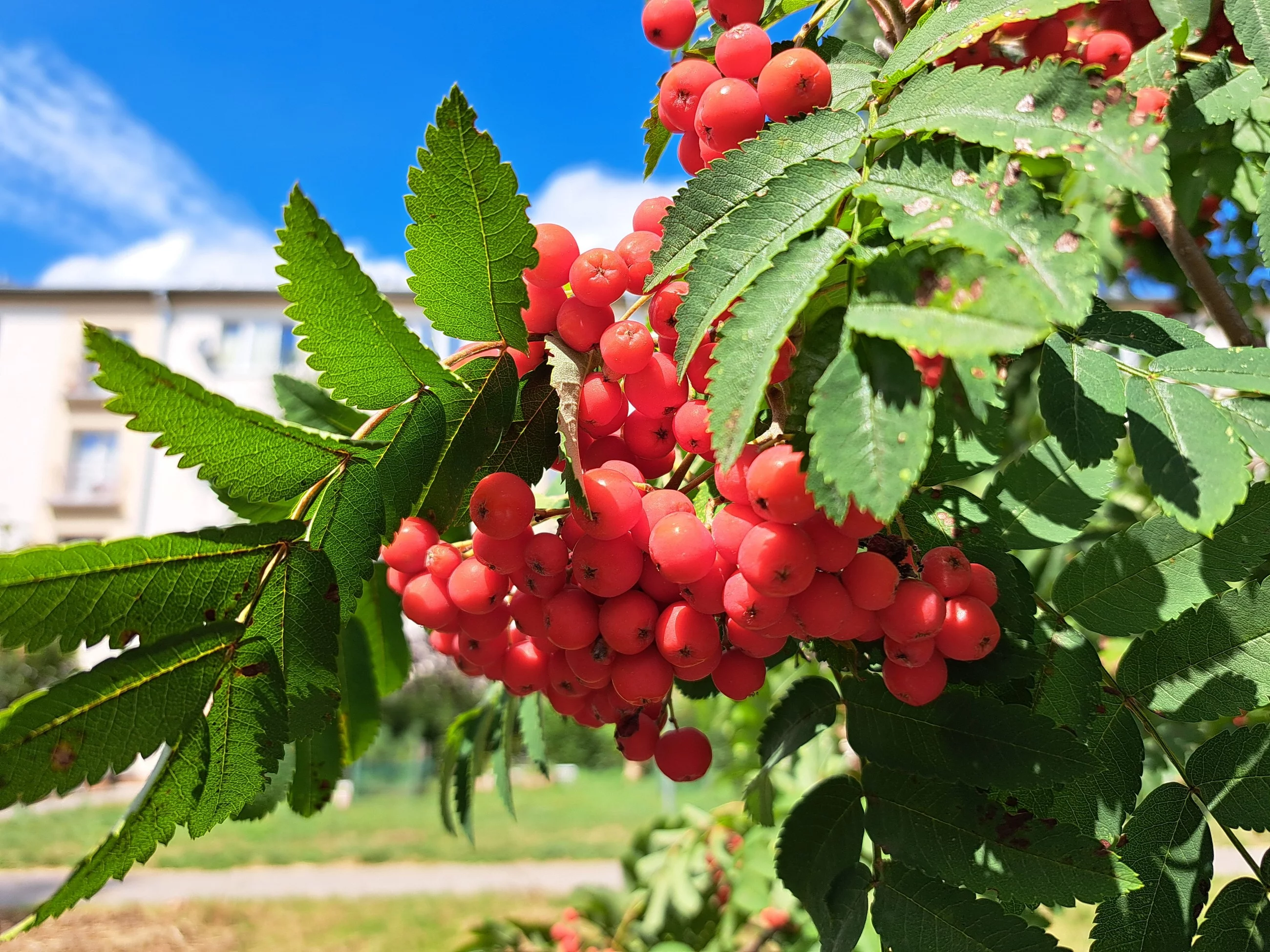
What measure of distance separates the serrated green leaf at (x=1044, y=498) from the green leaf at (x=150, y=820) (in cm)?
94

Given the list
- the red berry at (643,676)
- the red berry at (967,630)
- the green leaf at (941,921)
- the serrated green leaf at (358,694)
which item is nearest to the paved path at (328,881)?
the serrated green leaf at (358,694)

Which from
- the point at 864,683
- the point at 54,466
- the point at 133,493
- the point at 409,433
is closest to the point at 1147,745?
the point at 864,683

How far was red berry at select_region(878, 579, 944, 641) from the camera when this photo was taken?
806mm

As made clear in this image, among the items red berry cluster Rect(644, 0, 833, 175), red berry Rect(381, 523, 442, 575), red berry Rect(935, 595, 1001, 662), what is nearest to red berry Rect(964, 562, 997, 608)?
red berry Rect(935, 595, 1001, 662)

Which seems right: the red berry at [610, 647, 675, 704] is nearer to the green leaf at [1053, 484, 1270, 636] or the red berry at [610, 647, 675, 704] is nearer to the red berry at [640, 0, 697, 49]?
the green leaf at [1053, 484, 1270, 636]

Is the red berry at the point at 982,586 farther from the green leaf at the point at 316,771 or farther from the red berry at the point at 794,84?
the green leaf at the point at 316,771

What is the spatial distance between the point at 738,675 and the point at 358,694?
2.23 feet

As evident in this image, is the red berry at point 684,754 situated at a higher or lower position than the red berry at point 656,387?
lower

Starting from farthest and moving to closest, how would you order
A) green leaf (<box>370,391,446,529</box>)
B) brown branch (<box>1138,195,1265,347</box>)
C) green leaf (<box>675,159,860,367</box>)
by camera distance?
brown branch (<box>1138,195,1265,347</box>)
green leaf (<box>370,391,446,529</box>)
green leaf (<box>675,159,860,367</box>)

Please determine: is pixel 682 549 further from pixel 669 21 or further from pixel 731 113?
pixel 669 21

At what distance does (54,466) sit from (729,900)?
28.3 metres

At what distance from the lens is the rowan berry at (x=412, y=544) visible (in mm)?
1031

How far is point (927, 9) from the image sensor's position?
1.03 m

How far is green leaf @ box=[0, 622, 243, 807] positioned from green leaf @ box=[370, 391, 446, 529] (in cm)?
20
